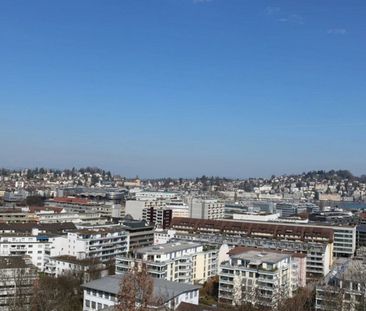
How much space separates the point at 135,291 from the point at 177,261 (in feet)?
62.7

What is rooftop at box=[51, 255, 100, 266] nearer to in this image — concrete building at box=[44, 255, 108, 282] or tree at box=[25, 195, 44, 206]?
concrete building at box=[44, 255, 108, 282]

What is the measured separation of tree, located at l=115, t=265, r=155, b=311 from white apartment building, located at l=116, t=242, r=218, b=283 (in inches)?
638

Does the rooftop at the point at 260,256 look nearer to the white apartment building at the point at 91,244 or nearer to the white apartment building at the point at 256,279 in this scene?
the white apartment building at the point at 256,279

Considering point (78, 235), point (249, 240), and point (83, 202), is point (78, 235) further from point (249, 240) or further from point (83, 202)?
point (83, 202)

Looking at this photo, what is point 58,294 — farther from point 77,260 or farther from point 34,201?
point 34,201

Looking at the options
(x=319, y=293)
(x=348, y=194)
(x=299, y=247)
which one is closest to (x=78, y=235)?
(x=299, y=247)

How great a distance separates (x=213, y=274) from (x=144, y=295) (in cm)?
2280

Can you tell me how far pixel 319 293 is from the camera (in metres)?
21.0

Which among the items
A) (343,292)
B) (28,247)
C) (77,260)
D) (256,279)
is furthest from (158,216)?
(343,292)

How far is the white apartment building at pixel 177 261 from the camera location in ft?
82.1

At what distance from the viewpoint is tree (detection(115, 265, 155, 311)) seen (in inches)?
282

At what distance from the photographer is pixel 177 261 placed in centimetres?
2608

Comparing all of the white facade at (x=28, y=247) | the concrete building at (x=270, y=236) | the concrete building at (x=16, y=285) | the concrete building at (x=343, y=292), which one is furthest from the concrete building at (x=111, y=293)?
the concrete building at (x=270, y=236)

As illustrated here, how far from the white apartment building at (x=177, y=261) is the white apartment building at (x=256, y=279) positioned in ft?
8.41
